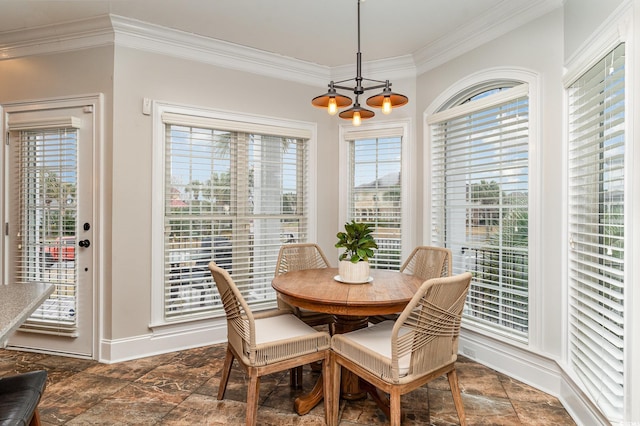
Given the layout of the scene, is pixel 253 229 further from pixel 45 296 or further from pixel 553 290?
pixel 553 290

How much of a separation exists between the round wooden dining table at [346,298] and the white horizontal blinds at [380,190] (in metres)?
1.10

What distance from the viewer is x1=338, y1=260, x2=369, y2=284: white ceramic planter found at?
2373 millimetres

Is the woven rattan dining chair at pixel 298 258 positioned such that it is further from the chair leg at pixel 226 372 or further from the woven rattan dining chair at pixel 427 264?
the chair leg at pixel 226 372

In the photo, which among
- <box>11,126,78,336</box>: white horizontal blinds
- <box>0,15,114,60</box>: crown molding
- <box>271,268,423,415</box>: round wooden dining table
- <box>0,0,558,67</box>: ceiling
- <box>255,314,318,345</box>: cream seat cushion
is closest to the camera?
<box>271,268,423,415</box>: round wooden dining table

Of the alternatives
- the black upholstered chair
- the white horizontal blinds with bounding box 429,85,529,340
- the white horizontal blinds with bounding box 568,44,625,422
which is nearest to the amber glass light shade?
the white horizontal blinds with bounding box 429,85,529,340

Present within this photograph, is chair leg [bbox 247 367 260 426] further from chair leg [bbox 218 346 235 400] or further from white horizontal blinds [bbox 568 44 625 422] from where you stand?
white horizontal blinds [bbox 568 44 625 422]

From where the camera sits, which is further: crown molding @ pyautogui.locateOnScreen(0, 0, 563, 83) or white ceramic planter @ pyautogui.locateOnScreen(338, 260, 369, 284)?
crown molding @ pyautogui.locateOnScreen(0, 0, 563, 83)

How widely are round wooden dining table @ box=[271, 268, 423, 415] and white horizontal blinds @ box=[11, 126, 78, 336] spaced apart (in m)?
1.99

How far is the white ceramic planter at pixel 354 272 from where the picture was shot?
2.37m

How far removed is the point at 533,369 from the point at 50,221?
13.4ft

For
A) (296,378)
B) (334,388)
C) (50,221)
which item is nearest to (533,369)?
(334,388)

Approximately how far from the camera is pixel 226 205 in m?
3.46

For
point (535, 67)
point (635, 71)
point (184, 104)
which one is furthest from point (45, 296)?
point (535, 67)

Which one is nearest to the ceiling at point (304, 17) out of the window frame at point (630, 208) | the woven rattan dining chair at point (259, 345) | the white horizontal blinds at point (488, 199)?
the white horizontal blinds at point (488, 199)
